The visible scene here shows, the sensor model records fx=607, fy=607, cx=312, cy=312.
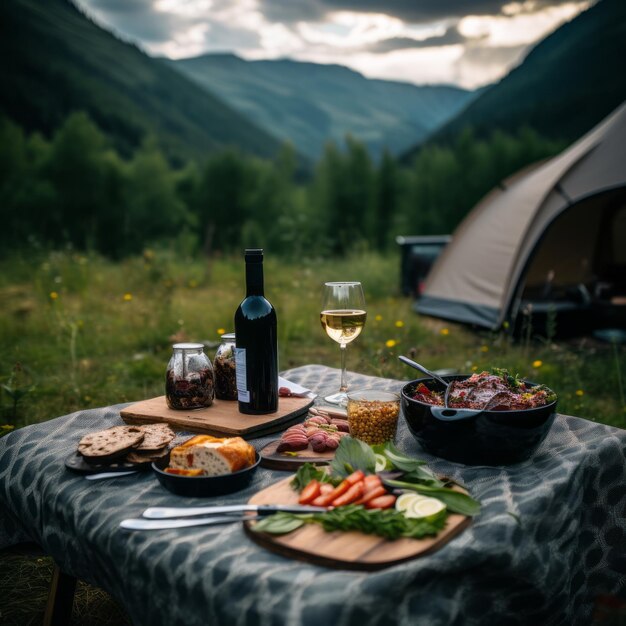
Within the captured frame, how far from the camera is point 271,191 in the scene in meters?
20.5

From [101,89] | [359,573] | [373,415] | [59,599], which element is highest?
[101,89]

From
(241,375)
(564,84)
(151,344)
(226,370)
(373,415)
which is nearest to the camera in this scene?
(373,415)

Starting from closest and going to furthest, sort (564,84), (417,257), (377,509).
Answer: (377,509) < (417,257) < (564,84)

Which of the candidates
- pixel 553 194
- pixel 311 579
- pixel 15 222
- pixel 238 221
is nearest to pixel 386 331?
pixel 553 194

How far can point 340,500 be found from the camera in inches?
49.4

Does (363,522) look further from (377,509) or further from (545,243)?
(545,243)

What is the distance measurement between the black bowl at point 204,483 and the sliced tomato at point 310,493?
6.5 inches

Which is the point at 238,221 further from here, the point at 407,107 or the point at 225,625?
the point at 407,107

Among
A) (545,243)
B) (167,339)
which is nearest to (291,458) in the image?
(167,339)

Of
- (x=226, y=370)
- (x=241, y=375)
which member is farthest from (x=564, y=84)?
(x=241, y=375)

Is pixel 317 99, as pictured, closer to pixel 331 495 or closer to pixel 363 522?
pixel 331 495

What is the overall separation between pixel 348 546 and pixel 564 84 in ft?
168

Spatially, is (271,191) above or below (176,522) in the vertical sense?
above

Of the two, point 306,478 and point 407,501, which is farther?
point 306,478
